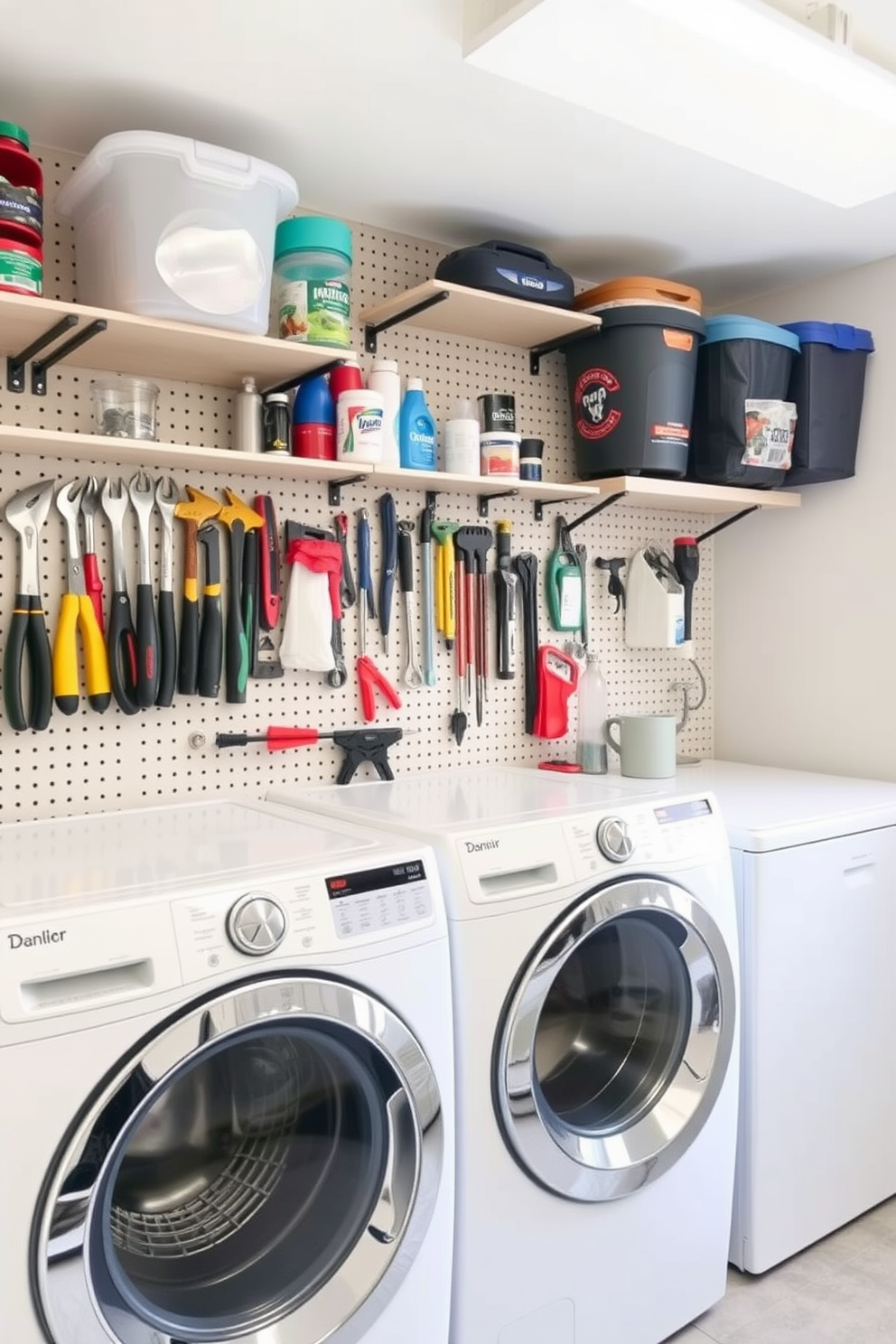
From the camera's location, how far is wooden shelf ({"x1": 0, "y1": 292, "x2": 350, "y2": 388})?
5.83ft

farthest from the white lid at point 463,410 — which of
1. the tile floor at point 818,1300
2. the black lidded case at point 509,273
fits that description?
the tile floor at point 818,1300

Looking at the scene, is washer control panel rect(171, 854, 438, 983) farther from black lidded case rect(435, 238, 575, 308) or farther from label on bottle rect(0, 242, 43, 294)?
black lidded case rect(435, 238, 575, 308)

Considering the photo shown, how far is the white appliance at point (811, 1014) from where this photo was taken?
2158 millimetres

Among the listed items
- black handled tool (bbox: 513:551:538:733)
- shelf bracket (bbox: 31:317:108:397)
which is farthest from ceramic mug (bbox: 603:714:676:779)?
shelf bracket (bbox: 31:317:108:397)

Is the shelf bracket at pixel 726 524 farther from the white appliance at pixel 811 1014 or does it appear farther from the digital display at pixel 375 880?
the digital display at pixel 375 880

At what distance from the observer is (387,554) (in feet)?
8.06

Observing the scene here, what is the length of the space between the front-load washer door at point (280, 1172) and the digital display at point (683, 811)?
69 centimetres

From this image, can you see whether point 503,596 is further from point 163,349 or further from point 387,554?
point 163,349

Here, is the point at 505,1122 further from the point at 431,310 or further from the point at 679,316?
the point at 679,316

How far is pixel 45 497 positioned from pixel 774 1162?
1.99 meters

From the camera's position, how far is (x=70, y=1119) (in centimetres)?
125

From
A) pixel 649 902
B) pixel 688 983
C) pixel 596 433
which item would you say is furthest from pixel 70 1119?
pixel 596 433

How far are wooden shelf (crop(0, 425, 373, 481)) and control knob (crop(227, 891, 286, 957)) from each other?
0.91m

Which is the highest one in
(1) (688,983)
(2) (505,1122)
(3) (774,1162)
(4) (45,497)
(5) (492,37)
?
(5) (492,37)
